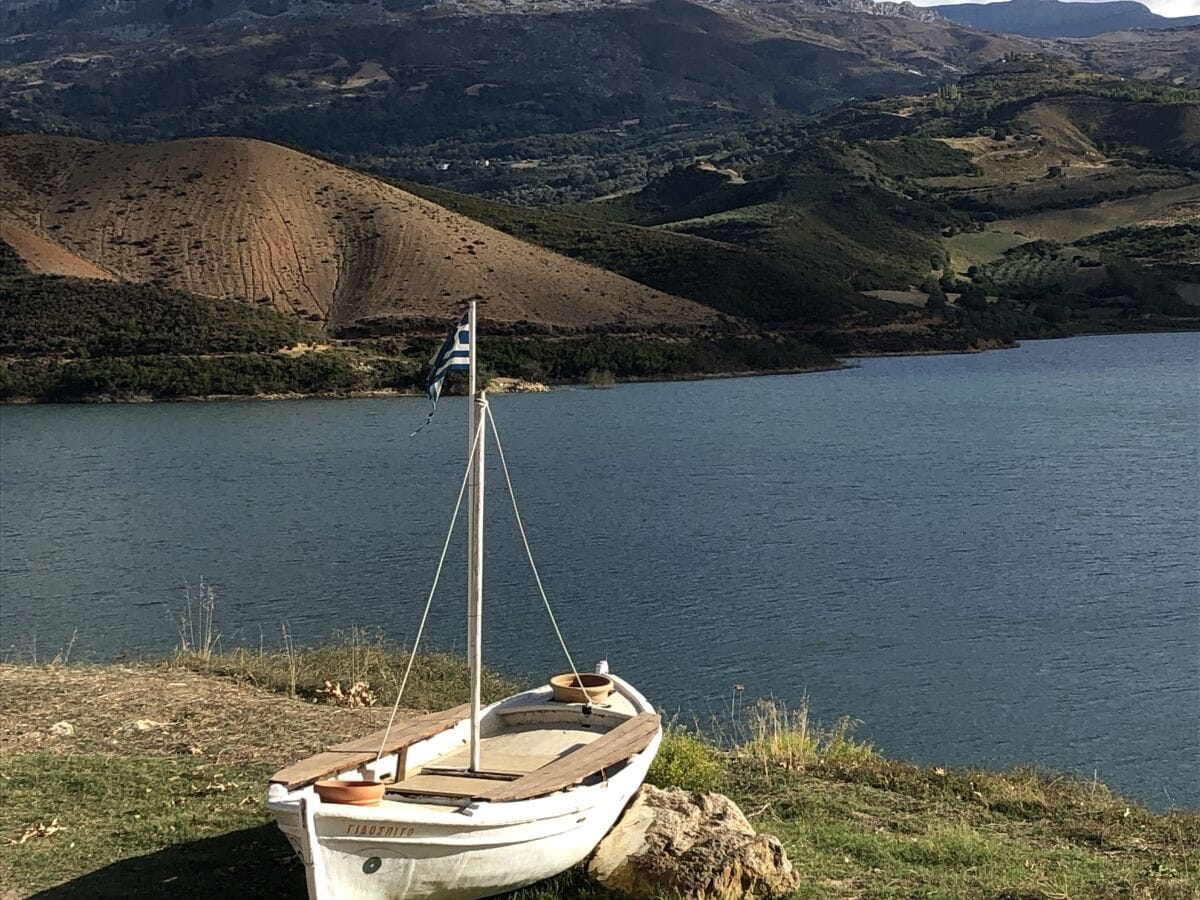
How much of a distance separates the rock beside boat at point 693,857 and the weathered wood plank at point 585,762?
484 mm

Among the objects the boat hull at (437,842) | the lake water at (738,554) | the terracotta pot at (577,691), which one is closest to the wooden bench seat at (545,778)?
the boat hull at (437,842)

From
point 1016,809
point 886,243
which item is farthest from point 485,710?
point 886,243

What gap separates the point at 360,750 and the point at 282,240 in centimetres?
9268

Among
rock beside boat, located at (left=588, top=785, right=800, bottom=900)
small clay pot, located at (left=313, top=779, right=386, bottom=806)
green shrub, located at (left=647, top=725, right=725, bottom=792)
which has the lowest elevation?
green shrub, located at (left=647, top=725, right=725, bottom=792)

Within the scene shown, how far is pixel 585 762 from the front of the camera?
987 centimetres

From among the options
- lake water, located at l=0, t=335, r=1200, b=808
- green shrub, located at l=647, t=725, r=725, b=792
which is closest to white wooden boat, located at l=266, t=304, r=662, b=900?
green shrub, located at l=647, t=725, r=725, b=792

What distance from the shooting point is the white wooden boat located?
8523 millimetres

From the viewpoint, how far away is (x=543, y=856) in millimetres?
9211

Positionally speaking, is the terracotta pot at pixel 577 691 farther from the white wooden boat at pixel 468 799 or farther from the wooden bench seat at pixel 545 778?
the wooden bench seat at pixel 545 778

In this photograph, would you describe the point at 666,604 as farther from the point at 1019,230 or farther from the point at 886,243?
the point at 1019,230

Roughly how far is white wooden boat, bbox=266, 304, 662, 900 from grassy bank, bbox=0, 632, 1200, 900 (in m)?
0.59

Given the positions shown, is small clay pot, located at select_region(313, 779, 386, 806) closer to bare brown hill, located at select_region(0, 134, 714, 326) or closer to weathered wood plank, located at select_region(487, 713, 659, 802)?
weathered wood plank, located at select_region(487, 713, 659, 802)

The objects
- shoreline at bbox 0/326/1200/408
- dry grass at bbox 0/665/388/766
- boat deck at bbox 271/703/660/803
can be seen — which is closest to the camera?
boat deck at bbox 271/703/660/803

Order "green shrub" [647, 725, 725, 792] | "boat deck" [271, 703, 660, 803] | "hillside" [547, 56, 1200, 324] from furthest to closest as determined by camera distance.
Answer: "hillside" [547, 56, 1200, 324]
"green shrub" [647, 725, 725, 792]
"boat deck" [271, 703, 660, 803]
